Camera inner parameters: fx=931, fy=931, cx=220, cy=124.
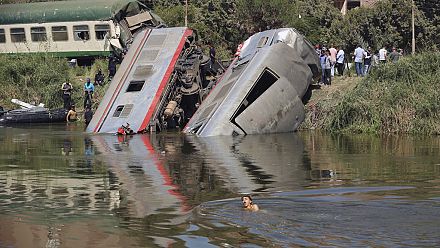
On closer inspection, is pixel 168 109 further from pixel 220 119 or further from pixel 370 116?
pixel 370 116

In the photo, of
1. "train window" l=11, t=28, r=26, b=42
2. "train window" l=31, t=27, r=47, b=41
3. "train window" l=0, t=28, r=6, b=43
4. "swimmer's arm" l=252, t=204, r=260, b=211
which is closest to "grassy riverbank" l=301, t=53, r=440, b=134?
"swimmer's arm" l=252, t=204, r=260, b=211

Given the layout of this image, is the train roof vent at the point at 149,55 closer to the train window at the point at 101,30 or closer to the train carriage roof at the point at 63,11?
the train carriage roof at the point at 63,11

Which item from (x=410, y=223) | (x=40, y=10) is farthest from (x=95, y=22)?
(x=410, y=223)

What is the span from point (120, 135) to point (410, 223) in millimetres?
17961

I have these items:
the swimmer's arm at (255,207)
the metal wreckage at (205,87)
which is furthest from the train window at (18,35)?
the swimmer's arm at (255,207)

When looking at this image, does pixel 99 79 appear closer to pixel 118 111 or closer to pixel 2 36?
pixel 118 111

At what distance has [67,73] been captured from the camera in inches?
1682

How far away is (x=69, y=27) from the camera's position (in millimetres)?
45062

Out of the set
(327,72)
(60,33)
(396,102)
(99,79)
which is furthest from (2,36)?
(396,102)

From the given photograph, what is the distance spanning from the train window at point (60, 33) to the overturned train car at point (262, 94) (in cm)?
1372

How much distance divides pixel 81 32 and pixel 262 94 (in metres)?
17.3

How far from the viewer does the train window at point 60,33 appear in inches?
1781

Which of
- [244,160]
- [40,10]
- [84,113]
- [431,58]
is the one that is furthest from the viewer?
[40,10]

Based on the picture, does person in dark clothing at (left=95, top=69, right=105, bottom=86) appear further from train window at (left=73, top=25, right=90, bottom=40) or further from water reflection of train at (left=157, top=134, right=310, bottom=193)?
water reflection of train at (left=157, top=134, right=310, bottom=193)
